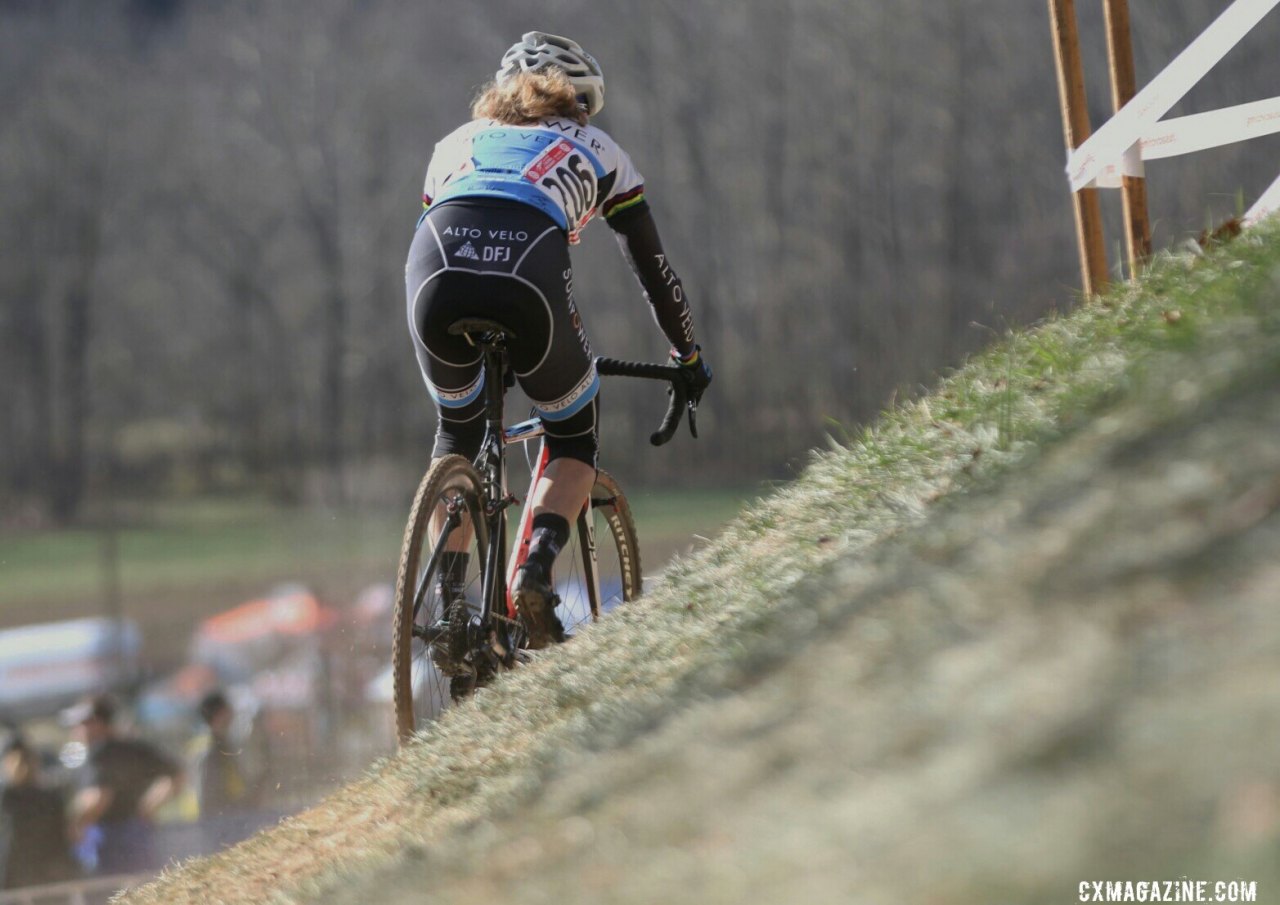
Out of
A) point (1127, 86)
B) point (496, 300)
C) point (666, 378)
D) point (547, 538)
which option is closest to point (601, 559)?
point (666, 378)

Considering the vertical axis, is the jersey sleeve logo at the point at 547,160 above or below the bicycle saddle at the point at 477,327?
above

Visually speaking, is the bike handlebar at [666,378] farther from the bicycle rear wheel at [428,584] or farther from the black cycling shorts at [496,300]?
the bicycle rear wheel at [428,584]

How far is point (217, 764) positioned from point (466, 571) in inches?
557

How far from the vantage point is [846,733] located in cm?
143

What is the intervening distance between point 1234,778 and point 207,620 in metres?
18.4

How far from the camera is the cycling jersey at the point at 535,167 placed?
3461mm

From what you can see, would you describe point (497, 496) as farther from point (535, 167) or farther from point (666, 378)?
point (535, 167)

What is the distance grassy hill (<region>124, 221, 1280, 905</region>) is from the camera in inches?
42.6

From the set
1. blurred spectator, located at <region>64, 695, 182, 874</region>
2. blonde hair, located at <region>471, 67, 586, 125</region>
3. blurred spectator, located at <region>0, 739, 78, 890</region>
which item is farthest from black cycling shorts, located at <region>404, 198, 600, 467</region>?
blurred spectator, located at <region>64, 695, 182, 874</region>

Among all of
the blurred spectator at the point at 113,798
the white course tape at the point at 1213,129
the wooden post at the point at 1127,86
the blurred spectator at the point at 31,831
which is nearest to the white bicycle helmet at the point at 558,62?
the white course tape at the point at 1213,129

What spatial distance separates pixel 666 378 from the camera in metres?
4.07

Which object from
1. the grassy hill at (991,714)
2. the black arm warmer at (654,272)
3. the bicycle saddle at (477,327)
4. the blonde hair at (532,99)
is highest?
the blonde hair at (532,99)

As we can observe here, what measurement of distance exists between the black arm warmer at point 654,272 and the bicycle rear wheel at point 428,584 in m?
0.74

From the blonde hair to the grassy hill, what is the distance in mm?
1545
